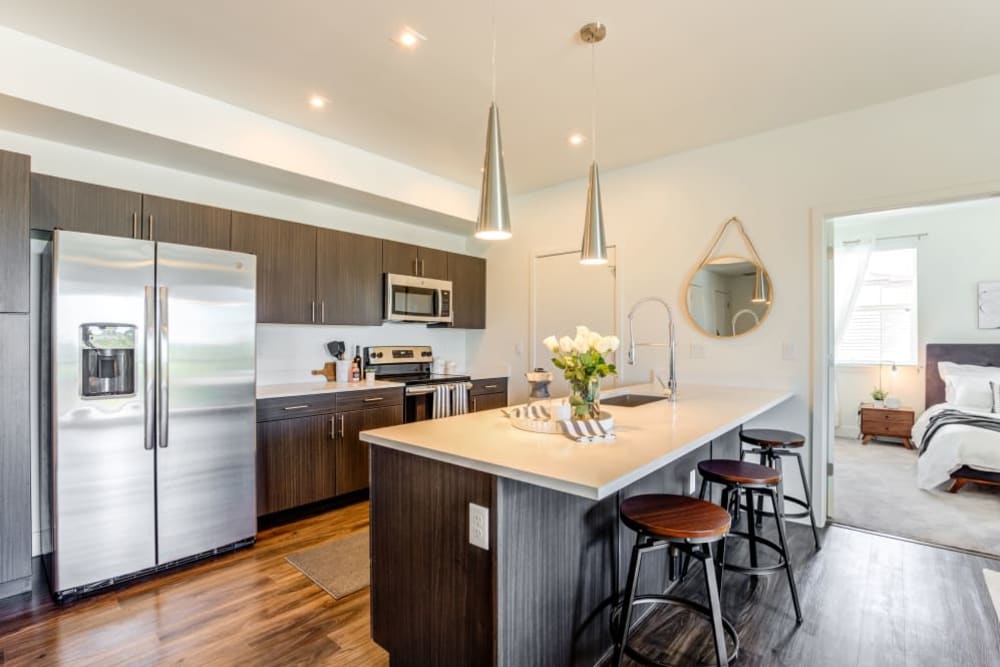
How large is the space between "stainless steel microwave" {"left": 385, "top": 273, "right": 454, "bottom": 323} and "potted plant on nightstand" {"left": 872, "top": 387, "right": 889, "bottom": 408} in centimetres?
501

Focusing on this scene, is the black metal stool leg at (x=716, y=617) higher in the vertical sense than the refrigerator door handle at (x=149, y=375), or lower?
lower

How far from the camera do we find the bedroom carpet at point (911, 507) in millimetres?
3061

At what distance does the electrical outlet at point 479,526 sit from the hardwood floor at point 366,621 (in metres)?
0.86

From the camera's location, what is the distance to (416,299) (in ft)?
14.5

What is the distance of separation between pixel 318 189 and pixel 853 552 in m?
4.32

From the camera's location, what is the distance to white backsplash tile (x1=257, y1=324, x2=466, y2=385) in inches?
147

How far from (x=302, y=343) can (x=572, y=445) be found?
116 inches

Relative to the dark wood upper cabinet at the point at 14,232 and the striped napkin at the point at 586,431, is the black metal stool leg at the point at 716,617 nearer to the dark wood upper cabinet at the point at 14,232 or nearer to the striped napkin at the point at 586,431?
the striped napkin at the point at 586,431

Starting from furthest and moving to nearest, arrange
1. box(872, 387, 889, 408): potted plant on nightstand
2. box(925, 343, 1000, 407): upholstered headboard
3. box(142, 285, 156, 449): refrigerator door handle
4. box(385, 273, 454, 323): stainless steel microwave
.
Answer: box(872, 387, 889, 408): potted plant on nightstand
box(925, 343, 1000, 407): upholstered headboard
box(385, 273, 454, 323): stainless steel microwave
box(142, 285, 156, 449): refrigerator door handle

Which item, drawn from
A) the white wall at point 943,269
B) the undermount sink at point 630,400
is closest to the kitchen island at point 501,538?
the undermount sink at point 630,400

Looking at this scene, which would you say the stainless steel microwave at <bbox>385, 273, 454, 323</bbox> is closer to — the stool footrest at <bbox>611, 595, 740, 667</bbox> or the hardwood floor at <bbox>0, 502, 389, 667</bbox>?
the hardwood floor at <bbox>0, 502, 389, 667</bbox>

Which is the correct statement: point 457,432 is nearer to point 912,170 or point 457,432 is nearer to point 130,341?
point 130,341

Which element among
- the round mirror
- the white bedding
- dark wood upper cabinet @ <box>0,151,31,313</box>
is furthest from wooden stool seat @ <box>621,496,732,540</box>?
the white bedding

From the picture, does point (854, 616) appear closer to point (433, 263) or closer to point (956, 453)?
point (956, 453)
